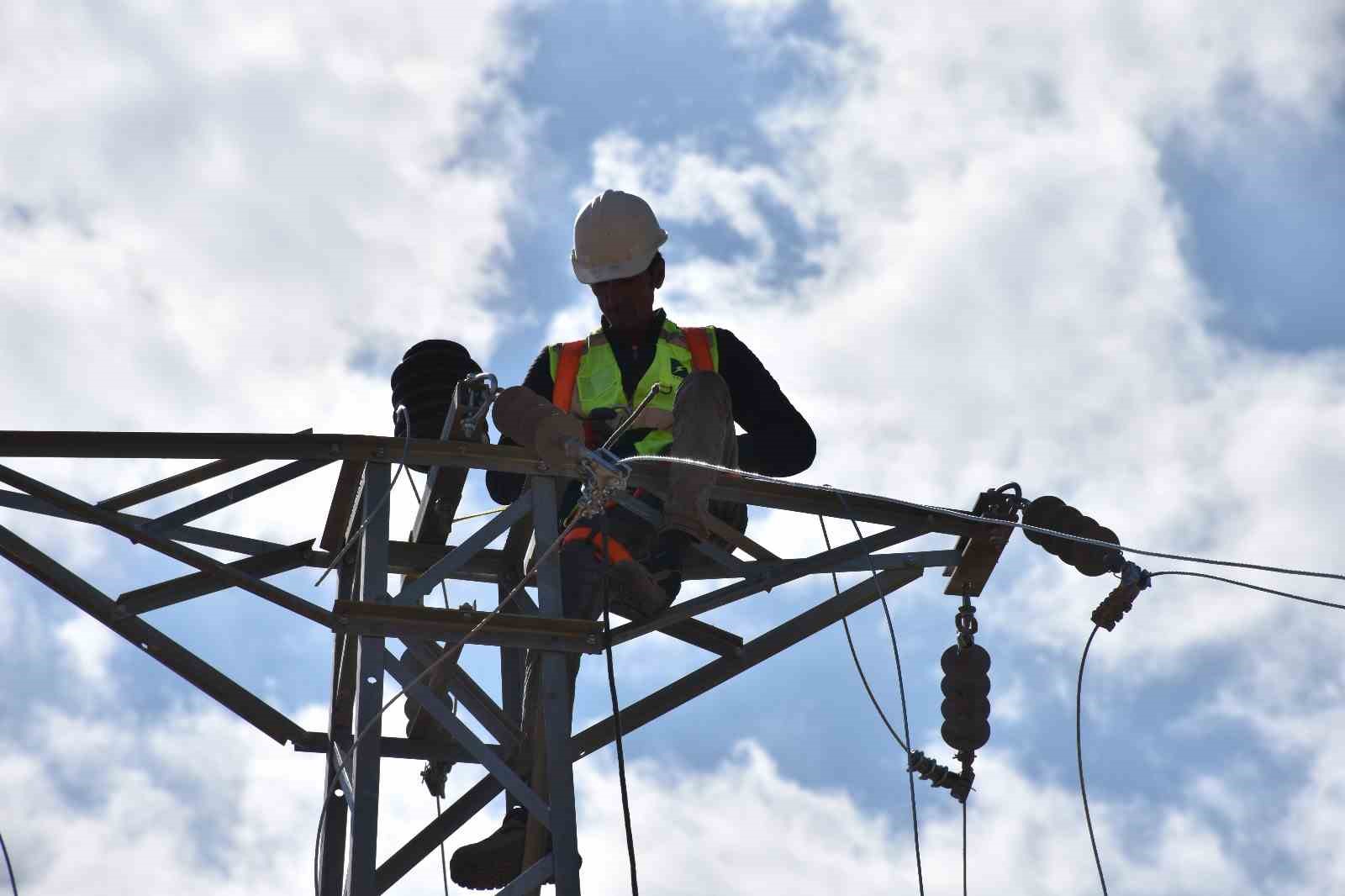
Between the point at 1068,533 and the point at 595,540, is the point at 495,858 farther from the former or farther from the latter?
the point at 1068,533

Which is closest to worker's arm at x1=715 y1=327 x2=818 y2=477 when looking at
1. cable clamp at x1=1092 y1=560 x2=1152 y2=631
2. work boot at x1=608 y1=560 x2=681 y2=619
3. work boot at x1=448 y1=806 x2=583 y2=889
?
work boot at x1=608 y1=560 x2=681 y2=619

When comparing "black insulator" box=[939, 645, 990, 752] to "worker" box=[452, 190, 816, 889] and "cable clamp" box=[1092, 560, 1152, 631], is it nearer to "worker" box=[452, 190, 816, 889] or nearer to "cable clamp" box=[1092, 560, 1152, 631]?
"cable clamp" box=[1092, 560, 1152, 631]

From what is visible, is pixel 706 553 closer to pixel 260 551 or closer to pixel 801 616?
pixel 801 616

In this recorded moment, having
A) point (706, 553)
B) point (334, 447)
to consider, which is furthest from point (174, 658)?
point (706, 553)

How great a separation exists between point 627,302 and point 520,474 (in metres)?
1.24

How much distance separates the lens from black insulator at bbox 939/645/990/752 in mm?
9133

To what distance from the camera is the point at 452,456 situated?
8.23 meters

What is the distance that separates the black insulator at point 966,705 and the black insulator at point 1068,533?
662mm

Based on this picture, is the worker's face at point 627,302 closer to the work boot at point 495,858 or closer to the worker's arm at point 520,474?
the worker's arm at point 520,474

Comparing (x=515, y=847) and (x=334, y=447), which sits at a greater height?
(x=334, y=447)

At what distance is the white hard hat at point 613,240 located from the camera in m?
10.1

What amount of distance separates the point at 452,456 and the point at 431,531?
1.49 m

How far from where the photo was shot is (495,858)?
851 centimetres

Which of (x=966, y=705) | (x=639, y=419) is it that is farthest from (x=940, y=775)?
(x=639, y=419)
